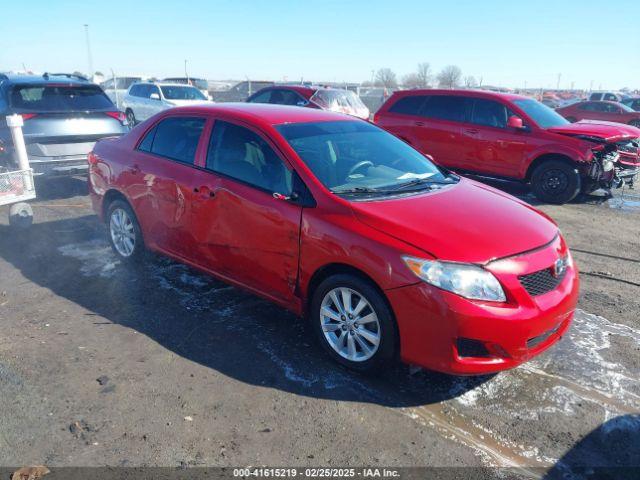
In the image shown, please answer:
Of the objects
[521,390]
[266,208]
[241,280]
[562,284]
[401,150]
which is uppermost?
[401,150]

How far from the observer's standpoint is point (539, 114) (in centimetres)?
930

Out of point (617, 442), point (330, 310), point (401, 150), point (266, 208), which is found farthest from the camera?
point (401, 150)

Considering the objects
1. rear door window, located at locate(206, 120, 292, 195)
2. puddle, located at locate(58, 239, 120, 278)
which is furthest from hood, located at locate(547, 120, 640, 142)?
puddle, located at locate(58, 239, 120, 278)

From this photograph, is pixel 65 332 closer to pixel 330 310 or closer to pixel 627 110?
pixel 330 310

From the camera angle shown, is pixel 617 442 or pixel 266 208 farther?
pixel 266 208

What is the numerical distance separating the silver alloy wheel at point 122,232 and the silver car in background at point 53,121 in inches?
120

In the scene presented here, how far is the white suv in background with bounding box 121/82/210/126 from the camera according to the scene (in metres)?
17.8

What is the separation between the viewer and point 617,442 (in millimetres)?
3010

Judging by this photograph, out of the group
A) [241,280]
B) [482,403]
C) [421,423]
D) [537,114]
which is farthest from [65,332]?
[537,114]

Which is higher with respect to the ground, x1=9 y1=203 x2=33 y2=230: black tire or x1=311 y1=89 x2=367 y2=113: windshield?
x1=311 y1=89 x2=367 y2=113: windshield

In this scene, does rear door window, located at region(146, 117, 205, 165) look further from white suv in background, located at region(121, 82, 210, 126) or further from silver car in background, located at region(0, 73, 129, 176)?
white suv in background, located at region(121, 82, 210, 126)

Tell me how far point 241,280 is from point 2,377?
178 cm

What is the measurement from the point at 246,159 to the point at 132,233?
189 cm

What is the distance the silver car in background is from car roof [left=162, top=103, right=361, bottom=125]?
3861 mm
